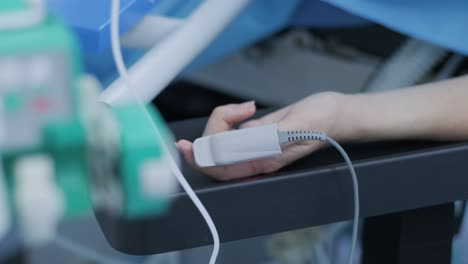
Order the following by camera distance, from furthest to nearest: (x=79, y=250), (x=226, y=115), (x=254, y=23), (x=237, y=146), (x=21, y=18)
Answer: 1. (x=79, y=250)
2. (x=254, y=23)
3. (x=226, y=115)
4. (x=237, y=146)
5. (x=21, y=18)

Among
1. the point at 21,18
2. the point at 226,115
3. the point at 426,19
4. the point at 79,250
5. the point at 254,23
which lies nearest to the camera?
the point at 21,18

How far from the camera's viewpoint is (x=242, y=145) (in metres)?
0.47

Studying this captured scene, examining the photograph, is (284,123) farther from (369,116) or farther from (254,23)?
(254,23)

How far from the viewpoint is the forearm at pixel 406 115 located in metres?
0.59

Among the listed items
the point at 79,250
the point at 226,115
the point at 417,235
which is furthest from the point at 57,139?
the point at 79,250

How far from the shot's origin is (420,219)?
2.00 feet

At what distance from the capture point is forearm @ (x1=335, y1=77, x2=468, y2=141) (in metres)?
0.59

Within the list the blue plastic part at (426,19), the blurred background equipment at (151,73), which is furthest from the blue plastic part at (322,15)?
the blue plastic part at (426,19)

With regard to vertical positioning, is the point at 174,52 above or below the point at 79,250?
above

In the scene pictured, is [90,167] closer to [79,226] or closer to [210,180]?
[210,180]

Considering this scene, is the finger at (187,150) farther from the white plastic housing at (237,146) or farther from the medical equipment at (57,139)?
the medical equipment at (57,139)

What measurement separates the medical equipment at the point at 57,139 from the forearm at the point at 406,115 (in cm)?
33

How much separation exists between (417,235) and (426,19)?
22cm

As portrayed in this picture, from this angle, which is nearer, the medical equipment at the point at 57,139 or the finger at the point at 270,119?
the medical equipment at the point at 57,139
